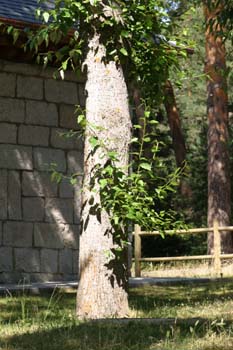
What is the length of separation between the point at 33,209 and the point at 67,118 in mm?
1621

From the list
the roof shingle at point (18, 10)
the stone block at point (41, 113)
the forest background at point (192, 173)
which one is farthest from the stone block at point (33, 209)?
the forest background at point (192, 173)

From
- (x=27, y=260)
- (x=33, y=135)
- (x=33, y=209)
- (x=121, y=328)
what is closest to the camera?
(x=121, y=328)

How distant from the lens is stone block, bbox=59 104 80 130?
13.1 metres

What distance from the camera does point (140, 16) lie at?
27.8 ft

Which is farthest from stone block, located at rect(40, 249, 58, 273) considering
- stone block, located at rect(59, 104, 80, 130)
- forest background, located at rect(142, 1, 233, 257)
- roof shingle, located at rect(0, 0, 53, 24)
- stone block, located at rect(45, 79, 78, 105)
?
forest background, located at rect(142, 1, 233, 257)

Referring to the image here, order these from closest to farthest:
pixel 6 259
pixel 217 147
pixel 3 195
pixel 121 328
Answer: pixel 121 328, pixel 6 259, pixel 3 195, pixel 217 147

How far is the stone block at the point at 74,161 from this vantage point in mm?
13086

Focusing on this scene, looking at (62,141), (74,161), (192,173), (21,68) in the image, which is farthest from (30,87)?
(192,173)

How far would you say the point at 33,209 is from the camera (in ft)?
41.3

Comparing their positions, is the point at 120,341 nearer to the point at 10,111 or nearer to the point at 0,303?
the point at 0,303

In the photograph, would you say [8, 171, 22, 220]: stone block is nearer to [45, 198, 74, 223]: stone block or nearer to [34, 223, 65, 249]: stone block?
[34, 223, 65, 249]: stone block

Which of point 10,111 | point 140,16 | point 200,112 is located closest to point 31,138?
point 10,111

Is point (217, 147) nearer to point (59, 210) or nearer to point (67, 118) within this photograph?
point (67, 118)

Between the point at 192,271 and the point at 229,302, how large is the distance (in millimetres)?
6477
